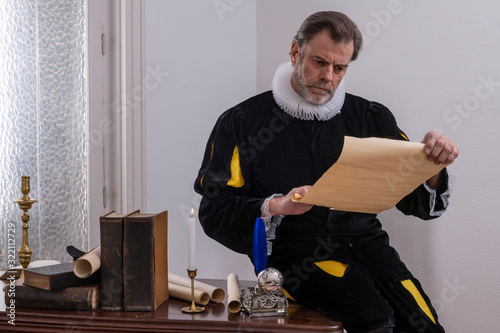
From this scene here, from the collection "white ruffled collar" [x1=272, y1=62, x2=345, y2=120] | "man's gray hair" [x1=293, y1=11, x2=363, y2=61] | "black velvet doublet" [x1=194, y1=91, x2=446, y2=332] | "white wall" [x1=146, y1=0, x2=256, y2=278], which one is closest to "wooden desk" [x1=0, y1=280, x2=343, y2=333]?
"black velvet doublet" [x1=194, y1=91, x2=446, y2=332]

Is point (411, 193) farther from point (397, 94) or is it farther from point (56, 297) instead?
point (56, 297)

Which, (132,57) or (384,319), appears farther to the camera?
(132,57)

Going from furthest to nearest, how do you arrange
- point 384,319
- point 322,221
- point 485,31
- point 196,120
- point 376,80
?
point 196,120
point 376,80
point 485,31
point 322,221
point 384,319

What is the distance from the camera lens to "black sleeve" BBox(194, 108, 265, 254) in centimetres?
184

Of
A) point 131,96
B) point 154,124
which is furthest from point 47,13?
point 154,124

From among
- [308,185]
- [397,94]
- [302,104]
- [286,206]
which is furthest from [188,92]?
[286,206]

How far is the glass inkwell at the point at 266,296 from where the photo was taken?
1.54m

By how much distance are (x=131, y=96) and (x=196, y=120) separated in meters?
0.38

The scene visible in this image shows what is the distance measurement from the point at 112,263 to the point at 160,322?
0.24m

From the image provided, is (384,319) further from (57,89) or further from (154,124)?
(57,89)

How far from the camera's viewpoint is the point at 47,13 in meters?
2.42

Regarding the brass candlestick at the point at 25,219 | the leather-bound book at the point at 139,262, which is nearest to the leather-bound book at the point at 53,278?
the leather-bound book at the point at 139,262

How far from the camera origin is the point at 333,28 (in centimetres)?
198

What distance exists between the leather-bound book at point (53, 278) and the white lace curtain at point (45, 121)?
727 mm
